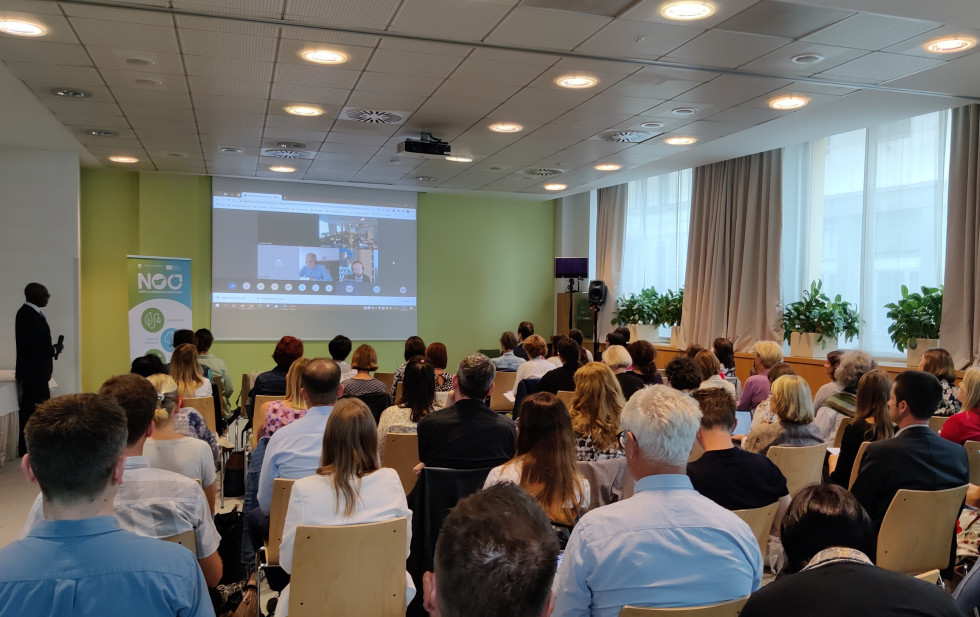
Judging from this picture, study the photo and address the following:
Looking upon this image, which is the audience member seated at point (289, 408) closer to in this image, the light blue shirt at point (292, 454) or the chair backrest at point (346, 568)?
the light blue shirt at point (292, 454)

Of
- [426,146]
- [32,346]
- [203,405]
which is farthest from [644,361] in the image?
[32,346]

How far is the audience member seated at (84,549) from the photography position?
1526 millimetres

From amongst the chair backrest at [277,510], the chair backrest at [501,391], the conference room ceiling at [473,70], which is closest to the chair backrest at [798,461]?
the chair backrest at [277,510]

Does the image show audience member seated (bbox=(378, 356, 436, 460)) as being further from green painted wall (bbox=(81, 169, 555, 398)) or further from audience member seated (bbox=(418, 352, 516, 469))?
green painted wall (bbox=(81, 169, 555, 398))

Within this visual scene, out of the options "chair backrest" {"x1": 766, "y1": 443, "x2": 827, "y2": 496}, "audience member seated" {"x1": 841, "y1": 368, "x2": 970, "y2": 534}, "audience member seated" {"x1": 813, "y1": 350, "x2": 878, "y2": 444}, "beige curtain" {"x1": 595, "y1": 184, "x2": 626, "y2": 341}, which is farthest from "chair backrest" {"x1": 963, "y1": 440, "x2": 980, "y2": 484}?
"beige curtain" {"x1": 595, "y1": 184, "x2": 626, "y2": 341}

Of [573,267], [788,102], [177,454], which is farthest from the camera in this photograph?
[573,267]

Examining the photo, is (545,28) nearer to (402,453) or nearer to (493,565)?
(402,453)

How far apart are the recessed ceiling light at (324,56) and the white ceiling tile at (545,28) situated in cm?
112

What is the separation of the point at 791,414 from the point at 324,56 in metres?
4.00

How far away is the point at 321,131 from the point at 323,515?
6.09 m

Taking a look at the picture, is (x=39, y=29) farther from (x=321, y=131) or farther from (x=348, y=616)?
(x=348, y=616)

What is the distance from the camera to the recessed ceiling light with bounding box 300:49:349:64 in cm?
556

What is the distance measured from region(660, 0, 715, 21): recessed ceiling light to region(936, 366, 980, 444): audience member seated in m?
2.54

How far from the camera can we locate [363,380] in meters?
5.94
